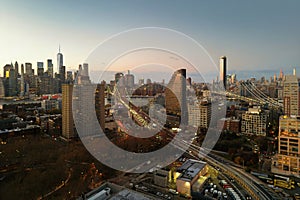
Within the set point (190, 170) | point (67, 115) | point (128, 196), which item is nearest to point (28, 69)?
point (67, 115)

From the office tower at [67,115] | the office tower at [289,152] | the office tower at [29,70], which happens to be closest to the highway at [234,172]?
the office tower at [289,152]

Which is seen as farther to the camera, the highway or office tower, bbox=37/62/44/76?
office tower, bbox=37/62/44/76

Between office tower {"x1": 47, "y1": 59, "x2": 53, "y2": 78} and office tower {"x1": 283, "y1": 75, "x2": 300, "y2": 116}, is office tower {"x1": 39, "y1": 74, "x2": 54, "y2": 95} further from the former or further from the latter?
office tower {"x1": 283, "y1": 75, "x2": 300, "y2": 116}

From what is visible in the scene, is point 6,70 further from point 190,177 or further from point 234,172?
point 234,172

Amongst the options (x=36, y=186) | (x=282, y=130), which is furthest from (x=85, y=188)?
(x=282, y=130)

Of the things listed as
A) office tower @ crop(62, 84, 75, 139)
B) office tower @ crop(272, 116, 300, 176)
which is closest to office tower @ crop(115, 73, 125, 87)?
office tower @ crop(272, 116, 300, 176)

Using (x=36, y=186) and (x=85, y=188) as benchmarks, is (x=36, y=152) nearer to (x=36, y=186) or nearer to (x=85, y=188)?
(x=36, y=186)
